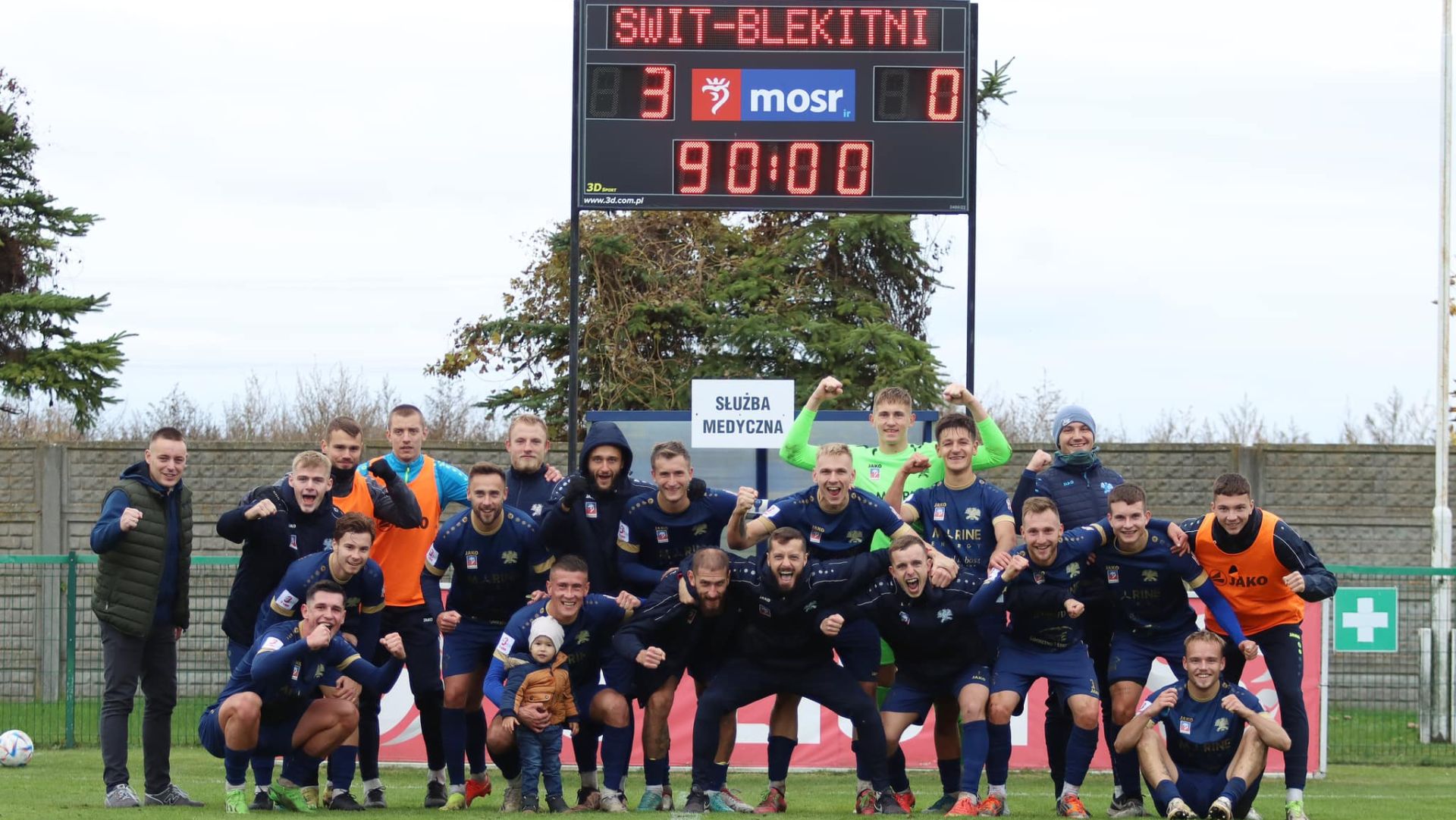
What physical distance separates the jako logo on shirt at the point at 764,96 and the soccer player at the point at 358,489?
458 centimetres

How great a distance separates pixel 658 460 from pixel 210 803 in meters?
2.98

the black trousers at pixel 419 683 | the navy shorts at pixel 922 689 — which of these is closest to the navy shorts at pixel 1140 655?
the navy shorts at pixel 922 689

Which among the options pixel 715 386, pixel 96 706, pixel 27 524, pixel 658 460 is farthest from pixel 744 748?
pixel 27 524

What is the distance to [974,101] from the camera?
41.6ft

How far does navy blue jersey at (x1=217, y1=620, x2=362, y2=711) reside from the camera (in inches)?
323

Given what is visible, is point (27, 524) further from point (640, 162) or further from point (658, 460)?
point (658, 460)

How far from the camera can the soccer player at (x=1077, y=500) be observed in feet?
29.2

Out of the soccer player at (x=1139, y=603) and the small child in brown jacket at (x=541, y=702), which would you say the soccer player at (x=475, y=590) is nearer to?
the small child in brown jacket at (x=541, y=702)

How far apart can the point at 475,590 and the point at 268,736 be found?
4.34 feet

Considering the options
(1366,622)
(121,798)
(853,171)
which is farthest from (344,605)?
(1366,622)

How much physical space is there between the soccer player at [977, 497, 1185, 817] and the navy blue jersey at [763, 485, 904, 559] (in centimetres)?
64

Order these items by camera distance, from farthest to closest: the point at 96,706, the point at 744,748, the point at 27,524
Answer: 1. the point at 27,524
2. the point at 96,706
3. the point at 744,748

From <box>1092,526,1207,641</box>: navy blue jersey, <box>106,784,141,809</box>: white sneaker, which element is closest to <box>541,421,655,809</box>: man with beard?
<box>106,784,141,809</box>: white sneaker

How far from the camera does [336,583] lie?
8367mm
